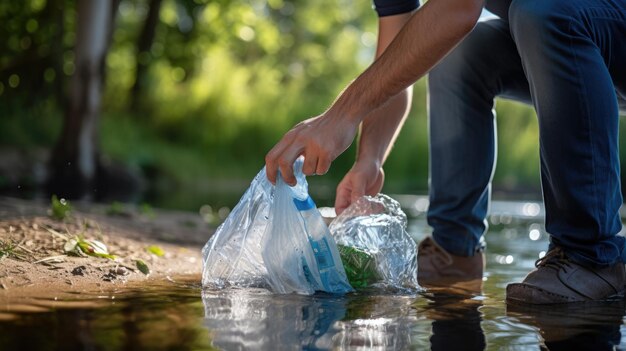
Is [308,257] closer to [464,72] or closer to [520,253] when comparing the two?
[464,72]

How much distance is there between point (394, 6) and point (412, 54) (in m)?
0.72

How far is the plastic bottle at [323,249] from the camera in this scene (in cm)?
244

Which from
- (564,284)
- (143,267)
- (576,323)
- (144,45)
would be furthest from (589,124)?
(144,45)

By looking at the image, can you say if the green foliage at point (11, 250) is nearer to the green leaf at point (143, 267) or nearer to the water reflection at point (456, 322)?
the green leaf at point (143, 267)

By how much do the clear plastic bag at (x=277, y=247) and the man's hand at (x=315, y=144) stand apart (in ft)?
0.69

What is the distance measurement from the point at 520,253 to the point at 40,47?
882 cm

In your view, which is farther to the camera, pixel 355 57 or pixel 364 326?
pixel 355 57

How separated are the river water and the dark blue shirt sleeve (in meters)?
0.93

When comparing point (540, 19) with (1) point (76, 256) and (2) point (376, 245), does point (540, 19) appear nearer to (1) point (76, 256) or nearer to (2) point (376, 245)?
(2) point (376, 245)

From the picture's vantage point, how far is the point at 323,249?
2451mm

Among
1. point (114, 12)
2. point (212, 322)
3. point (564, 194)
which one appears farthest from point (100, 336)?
point (114, 12)

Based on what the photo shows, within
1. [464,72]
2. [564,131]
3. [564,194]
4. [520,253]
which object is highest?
[464,72]

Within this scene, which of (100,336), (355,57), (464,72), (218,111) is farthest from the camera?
(355,57)

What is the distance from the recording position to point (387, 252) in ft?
8.70
